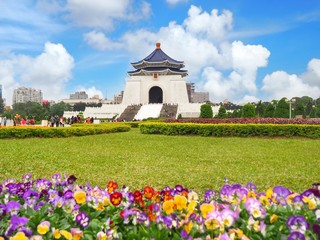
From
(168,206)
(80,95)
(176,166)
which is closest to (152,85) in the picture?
(176,166)

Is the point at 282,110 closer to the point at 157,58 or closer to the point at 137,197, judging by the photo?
the point at 137,197

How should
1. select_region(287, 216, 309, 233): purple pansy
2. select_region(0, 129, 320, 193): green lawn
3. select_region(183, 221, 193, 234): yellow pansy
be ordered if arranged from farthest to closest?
select_region(0, 129, 320, 193): green lawn, select_region(183, 221, 193, 234): yellow pansy, select_region(287, 216, 309, 233): purple pansy

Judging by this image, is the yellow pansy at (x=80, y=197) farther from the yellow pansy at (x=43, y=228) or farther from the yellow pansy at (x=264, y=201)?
the yellow pansy at (x=264, y=201)

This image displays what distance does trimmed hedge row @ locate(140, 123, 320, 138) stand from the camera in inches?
566

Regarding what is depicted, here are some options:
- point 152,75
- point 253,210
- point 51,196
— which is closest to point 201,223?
point 253,210

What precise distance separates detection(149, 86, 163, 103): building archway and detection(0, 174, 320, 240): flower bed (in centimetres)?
4944

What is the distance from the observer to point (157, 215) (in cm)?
229

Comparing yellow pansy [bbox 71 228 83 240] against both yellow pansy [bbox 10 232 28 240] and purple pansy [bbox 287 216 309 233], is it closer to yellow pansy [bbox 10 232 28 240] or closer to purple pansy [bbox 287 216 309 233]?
yellow pansy [bbox 10 232 28 240]

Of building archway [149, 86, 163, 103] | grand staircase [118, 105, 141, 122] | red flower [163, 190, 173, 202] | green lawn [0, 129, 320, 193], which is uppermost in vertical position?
building archway [149, 86, 163, 103]

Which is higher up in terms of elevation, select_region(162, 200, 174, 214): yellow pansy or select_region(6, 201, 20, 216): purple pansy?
select_region(162, 200, 174, 214): yellow pansy

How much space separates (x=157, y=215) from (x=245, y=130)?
13003mm

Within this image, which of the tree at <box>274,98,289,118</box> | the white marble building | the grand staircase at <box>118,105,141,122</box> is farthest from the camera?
the white marble building

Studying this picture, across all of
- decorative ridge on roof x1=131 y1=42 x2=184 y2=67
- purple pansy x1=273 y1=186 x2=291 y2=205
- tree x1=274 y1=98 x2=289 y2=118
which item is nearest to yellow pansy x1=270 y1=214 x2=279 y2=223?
purple pansy x1=273 y1=186 x2=291 y2=205

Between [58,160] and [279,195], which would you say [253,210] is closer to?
[279,195]
